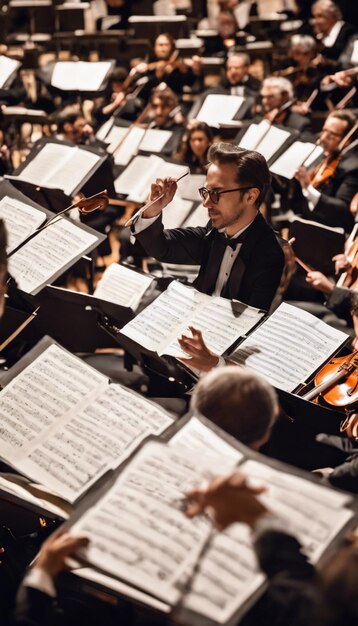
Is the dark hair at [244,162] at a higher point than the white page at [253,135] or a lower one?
higher

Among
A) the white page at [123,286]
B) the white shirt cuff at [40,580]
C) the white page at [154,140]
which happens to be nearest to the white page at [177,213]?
the white page at [123,286]

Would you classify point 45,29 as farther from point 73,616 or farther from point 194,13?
point 73,616

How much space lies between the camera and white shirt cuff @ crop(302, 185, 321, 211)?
16.1ft

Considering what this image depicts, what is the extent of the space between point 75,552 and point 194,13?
10.5 m

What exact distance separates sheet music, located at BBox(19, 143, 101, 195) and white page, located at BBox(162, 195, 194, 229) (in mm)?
684

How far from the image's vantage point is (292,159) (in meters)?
5.07

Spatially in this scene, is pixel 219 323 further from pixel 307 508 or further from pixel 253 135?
pixel 253 135

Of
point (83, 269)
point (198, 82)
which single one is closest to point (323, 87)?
point (198, 82)

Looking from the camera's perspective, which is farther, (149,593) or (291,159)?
(291,159)

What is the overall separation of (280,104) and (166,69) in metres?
2.15

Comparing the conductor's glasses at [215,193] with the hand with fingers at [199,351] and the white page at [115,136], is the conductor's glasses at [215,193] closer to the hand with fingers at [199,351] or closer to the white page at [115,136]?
the hand with fingers at [199,351]

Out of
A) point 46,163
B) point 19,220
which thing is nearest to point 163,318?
point 19,220

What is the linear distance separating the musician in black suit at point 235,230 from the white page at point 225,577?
5.21ft

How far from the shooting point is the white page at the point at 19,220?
3408 mm
